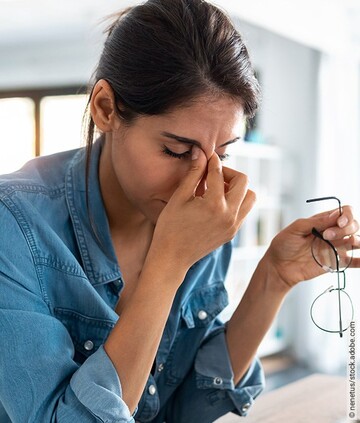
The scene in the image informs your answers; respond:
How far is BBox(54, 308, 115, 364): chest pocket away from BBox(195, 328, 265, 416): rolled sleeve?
23 centimetres

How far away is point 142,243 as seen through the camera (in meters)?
1.36

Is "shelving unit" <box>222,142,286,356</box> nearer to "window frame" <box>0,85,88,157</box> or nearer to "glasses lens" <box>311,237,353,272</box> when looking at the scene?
"window frame" <box>0,85,88,157</box>

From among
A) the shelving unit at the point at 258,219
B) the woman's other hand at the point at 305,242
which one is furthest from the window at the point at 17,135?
the woman's other hand at the point at 305,242

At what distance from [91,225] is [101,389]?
1.05ft

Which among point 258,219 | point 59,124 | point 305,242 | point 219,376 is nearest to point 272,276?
point 305,242

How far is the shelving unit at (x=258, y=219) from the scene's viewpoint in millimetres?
4875

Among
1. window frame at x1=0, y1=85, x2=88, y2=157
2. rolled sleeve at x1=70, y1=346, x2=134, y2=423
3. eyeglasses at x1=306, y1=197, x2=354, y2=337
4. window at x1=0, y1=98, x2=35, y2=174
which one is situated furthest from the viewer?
window at x1=0, y1=98, x2=35, y2=174

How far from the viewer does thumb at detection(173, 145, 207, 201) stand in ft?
3.62

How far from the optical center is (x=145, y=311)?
104 centimetres

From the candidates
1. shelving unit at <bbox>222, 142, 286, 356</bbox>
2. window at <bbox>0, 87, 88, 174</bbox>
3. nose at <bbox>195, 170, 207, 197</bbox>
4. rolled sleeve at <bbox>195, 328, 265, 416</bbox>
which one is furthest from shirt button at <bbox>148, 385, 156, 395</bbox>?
window at <bbox>0, 87, 88, 174</bbox>

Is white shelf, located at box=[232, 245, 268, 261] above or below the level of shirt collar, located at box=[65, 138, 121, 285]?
below

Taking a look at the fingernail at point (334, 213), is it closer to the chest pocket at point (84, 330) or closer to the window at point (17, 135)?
the chest pocket at point (84, 330)

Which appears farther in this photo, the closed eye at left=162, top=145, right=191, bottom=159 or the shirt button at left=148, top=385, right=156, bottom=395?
the shirt button at left=148, top=385, right=156, bottom=395

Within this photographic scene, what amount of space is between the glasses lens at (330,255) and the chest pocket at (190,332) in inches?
8.2
